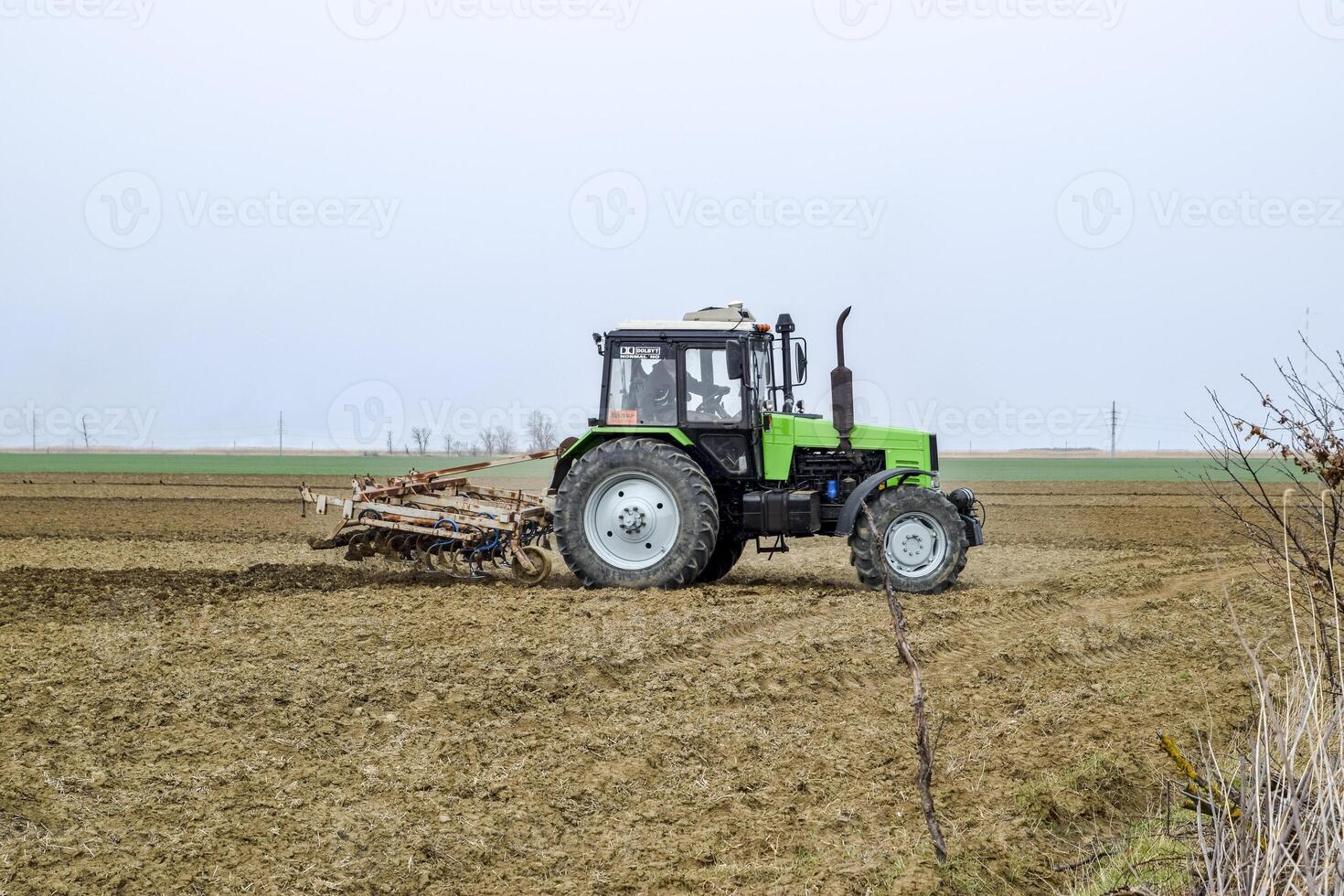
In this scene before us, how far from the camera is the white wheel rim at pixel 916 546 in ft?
37.6

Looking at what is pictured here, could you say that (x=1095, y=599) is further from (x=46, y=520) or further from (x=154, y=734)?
(x=46, y=520)

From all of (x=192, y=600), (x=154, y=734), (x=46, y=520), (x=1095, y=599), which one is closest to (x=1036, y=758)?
(x=154, y=734)

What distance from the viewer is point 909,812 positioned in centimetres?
542

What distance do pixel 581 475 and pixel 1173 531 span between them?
13177mm

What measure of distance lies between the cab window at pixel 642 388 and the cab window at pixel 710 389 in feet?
0.56

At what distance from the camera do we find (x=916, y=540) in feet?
37.7

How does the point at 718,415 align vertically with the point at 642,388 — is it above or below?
below

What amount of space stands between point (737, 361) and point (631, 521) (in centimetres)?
187

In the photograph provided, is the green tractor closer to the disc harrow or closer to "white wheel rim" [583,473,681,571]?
"white wheel rim" [583,473,681,571]

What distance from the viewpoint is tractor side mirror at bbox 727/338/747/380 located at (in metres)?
11.2

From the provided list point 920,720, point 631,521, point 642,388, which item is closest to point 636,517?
point 631,521

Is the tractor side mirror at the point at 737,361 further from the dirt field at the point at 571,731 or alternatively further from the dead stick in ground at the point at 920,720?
the dead stick in ground at the point at 920,720

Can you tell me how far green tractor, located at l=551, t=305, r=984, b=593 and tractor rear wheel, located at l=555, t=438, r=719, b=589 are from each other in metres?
0.01

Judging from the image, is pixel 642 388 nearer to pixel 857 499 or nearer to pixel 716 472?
pixel 716 472
